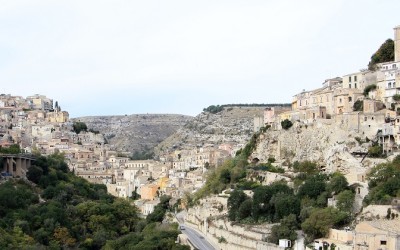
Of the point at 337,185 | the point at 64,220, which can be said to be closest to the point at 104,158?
the point at 64,220

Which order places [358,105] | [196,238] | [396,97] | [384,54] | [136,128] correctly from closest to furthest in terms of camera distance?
[396,97] → [358,105] → [196,238] → [384,54] → [136,128]

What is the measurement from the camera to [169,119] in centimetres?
15362

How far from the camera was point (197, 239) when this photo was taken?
4622 centimetres

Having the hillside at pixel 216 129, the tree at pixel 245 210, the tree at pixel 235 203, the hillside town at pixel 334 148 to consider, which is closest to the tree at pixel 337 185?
the hillside town at pixel 334 148

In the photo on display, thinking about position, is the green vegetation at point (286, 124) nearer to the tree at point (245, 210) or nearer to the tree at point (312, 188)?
the tree at point (245, 210)

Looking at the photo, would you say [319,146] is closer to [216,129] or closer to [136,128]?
[216,129]

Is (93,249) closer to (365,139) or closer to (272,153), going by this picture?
(272,153)

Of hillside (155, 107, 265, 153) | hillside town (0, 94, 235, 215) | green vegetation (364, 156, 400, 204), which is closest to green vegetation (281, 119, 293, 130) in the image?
green vegetation (364, 156, 400, 204)

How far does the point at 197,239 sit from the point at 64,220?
865cm

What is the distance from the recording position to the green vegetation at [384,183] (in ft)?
112

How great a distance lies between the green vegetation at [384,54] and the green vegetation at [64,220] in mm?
17528

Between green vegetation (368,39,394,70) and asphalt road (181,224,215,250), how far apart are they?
15899 mm

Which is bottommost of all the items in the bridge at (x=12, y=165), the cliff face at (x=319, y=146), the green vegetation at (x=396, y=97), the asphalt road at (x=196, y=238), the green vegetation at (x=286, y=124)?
the asphalt road at (x=196, y=238)

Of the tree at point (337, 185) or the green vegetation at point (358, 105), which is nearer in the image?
the tree at point (337, 185)
